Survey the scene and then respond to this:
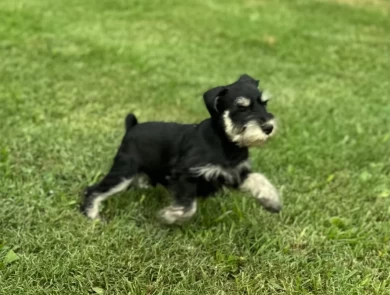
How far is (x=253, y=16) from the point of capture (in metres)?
11.2

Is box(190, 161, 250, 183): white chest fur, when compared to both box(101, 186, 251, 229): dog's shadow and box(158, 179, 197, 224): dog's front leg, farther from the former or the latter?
box(101, 186, 251, 229): dog's shadow

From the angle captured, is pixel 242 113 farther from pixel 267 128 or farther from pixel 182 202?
pixel 182 202

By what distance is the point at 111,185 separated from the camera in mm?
4090

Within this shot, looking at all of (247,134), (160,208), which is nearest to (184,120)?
(160,208)

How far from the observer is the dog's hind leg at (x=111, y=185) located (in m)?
4.06

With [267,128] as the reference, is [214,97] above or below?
above

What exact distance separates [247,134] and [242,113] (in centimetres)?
17

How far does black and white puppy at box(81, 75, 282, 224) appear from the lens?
3.62m

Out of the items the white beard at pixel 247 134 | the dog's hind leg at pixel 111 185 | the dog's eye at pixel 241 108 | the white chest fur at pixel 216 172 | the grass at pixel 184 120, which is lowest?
the grass at pixel 184 120

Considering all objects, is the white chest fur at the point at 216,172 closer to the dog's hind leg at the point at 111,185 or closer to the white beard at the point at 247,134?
the white beard at the point at 247,134

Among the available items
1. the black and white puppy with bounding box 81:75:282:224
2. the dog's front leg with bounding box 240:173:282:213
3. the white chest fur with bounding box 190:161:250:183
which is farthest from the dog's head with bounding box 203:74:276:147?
the dog's front leg with bounding box 240:173:282:213

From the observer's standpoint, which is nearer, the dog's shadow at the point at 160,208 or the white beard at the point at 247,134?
the white beard at the point at 247,134

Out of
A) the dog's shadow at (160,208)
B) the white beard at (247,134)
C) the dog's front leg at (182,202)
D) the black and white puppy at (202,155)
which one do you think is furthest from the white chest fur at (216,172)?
the dog's shadow at (160,208)

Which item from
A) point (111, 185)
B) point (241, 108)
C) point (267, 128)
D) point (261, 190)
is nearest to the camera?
point (267, 128)
